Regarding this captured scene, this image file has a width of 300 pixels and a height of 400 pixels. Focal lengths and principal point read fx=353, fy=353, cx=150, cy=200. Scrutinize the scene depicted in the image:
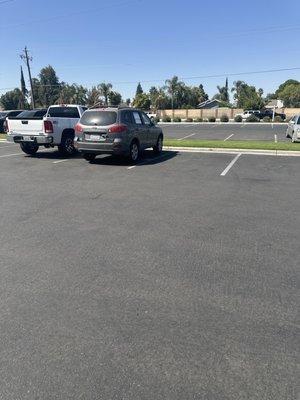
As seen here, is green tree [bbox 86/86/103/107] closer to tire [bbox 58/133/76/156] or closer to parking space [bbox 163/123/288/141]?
parking space [bbox 163/123/288/141]

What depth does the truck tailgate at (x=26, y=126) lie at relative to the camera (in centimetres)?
1288

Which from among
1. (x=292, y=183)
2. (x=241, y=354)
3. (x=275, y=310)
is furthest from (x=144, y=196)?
(x=241, y=354)

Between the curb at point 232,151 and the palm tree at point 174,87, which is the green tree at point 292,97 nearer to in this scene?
the palm tree at point 174,87

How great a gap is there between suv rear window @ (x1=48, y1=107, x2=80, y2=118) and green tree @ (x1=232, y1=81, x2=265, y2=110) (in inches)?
2989

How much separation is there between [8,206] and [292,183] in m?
6.85

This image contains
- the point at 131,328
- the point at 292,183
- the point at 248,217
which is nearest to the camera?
the point at 131,328

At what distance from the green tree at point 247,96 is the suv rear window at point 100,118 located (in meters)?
78.3

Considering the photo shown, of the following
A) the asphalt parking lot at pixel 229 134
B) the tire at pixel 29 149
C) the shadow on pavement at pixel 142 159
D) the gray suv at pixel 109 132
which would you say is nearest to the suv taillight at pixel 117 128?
the gray suv at pixel 109 132

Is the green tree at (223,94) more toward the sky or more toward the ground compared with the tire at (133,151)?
more toward the sky

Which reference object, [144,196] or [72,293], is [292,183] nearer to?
[144,196]

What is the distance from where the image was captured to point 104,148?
11469mm

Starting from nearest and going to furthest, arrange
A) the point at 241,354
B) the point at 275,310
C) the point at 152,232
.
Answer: the point at 241,354, the point at 275,310, the point at 152,232

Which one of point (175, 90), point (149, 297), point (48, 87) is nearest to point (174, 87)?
point (175, 90)

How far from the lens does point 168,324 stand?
3246 mm
